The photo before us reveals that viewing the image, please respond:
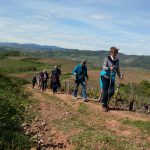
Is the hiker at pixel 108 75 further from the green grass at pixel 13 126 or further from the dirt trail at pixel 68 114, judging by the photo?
the green grass at pixel 13 126

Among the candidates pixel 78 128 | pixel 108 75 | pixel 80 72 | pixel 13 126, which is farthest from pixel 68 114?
pixel 80 72

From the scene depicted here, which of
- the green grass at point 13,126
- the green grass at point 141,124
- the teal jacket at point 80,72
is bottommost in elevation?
the green grass at point 13,126

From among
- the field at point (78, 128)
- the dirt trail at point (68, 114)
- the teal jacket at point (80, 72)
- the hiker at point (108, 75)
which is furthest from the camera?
the teal jacket at point (80, 72)

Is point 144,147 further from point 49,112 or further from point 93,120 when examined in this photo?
point 49,112

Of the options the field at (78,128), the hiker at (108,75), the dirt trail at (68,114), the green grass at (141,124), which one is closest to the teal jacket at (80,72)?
the dirt trail at (68,114)

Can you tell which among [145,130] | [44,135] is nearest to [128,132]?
[145,130]

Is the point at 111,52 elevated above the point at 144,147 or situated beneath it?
elevated above

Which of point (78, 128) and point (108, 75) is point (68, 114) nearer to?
point (108, 75)

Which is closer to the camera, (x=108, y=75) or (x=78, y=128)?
(x=78, y=128)

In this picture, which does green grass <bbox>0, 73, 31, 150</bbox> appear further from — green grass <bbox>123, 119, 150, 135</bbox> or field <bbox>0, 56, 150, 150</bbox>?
green grass <bbox>123, 119, 150, 135</bbox>

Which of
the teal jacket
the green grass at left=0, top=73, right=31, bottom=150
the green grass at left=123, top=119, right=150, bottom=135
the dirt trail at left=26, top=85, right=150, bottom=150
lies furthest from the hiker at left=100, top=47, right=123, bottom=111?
the teal jacket

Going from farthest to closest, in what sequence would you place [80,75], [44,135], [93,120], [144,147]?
[80,75] → [93,120] → [44,135] → [144,147]

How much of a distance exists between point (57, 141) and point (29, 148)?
788 millimetres

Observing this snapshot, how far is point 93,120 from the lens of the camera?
13.4m
